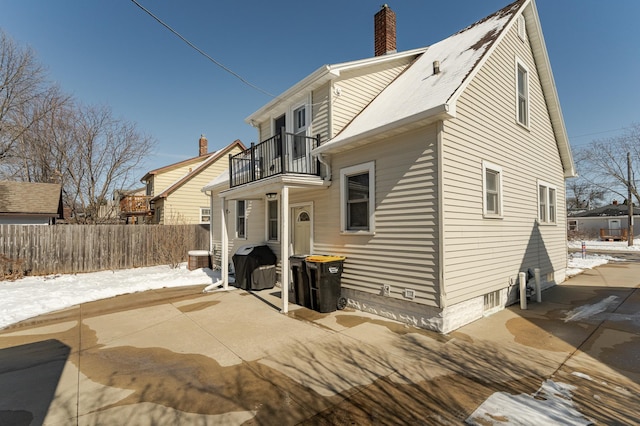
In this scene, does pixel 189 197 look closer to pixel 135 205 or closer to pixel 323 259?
pixel 135 205

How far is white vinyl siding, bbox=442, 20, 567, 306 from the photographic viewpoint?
5.67 meters

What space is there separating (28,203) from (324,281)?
15973 mm

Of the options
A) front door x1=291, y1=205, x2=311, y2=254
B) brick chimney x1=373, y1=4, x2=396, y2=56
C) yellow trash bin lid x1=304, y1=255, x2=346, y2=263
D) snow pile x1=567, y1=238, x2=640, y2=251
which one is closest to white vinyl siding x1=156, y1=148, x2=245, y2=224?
front door x1=291, y1=205, x2=311, y2=254

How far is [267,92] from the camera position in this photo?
10383 millimetres

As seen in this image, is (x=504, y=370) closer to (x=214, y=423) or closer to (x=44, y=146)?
(x=214, y=423)

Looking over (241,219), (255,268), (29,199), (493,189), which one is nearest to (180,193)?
(29,199)

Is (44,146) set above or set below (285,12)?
below

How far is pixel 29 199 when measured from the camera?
1452 cm

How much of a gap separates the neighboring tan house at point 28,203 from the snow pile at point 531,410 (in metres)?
18.2

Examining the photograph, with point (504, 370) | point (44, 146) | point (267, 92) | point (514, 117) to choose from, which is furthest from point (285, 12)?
point (44, 146)

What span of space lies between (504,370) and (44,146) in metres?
24.4

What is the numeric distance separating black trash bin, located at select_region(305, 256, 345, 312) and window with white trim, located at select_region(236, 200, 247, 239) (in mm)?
5755

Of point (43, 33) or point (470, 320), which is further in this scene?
point (43, 33)

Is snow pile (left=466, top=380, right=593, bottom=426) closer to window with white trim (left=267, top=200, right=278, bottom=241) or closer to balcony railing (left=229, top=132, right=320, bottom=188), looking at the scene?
balcony railing (left=229, top=132, right=320, bottom=188)
